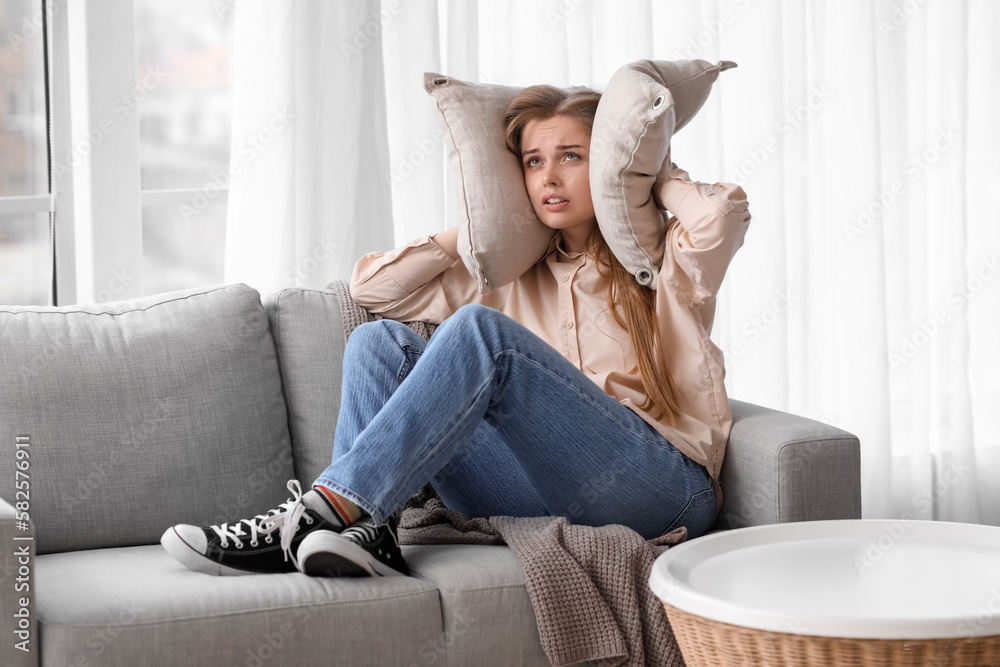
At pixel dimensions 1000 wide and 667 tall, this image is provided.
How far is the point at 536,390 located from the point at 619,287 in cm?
35

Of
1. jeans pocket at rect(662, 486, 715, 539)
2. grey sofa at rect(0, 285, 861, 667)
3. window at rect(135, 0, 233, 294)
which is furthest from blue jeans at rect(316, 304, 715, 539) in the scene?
window at rect(135, 0, 233, 294)

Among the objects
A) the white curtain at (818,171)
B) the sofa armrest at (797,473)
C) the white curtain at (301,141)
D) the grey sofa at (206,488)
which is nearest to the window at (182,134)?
the white curtain at (301,141)

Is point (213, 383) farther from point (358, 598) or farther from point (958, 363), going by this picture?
point (958, 363)

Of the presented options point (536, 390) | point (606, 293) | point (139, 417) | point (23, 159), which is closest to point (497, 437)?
point (536, 390)

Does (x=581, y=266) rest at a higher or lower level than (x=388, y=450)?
higher

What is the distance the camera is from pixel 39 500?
1.59 metres

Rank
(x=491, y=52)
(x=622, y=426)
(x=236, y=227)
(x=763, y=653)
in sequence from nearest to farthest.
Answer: (x=763, y=653), (x=622, y=426), (x=236, y=227), (x=491, y=52)

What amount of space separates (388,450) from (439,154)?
1133 mm

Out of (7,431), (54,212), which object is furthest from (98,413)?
(54,212)

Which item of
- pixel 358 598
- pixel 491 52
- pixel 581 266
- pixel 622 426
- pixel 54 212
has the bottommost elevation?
pixel 358 598

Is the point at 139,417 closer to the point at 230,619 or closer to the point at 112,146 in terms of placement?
the point at 230,619

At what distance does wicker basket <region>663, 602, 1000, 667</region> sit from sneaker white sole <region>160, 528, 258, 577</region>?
70cm

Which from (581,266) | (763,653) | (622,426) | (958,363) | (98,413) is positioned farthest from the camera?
(958,363)

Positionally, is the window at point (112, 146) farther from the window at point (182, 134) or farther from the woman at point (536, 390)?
the woman at point (536, 390)
